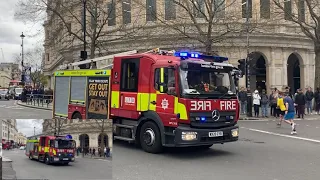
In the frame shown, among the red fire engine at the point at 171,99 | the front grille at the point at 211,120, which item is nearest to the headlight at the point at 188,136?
the red fire engine at the point at 171,99

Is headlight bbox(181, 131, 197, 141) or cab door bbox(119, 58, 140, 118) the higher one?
cab door bbox(119, 58, 140, 118)

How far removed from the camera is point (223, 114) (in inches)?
399

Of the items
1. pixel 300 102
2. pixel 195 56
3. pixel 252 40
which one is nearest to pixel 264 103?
pixel 300 102

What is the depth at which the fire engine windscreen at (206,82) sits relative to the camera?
9805mm

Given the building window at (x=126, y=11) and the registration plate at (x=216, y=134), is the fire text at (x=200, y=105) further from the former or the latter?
the building window at (x=126, y=11)

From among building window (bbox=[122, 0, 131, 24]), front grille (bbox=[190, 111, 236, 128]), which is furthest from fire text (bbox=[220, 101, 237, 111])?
building window (bbox=[122, 0, 131, 24])

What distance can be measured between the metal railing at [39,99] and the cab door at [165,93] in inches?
A: 954

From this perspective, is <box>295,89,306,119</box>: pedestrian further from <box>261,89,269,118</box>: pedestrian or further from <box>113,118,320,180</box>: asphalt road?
<box>113,118,320,180</box>: asphalt road

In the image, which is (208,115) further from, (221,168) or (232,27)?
(232,27)

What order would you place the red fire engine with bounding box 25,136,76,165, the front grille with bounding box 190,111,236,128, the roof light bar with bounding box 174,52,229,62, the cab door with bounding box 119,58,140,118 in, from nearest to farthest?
1. the red fire engine with bounding box 25,136,76,165
2. the front grille with bounding box 190,111,236,128
3. the roof light bar with bounding box 174,52,229,62
4. the cab door with bounding box 119,58,140,118

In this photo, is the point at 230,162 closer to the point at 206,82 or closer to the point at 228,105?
the point at 228,105

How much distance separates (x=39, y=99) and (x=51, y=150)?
33.5 meters

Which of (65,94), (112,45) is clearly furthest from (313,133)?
(112,45)

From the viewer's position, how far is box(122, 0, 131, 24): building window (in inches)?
1353
